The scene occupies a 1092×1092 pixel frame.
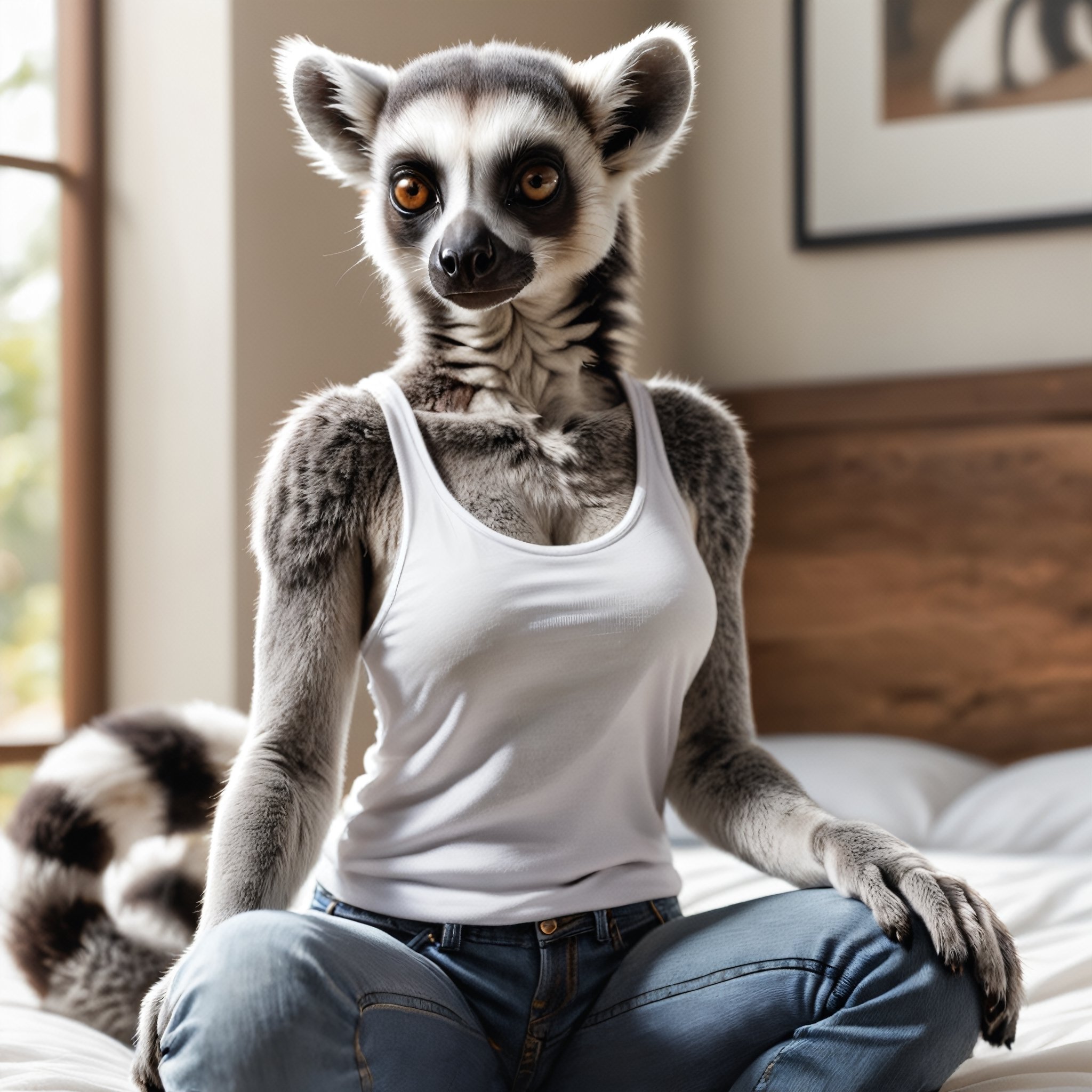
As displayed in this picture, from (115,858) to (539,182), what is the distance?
0.82 metres

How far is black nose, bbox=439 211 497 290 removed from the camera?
94 cm

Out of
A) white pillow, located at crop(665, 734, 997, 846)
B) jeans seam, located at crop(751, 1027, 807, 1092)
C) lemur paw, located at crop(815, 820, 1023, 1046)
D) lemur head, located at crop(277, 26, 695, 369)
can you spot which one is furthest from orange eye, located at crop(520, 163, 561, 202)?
white pillow, located at crop(665, 734, 997, 846)

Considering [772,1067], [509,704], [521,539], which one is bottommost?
[772,1067]

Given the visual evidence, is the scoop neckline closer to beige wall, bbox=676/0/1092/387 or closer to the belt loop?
the belt loop

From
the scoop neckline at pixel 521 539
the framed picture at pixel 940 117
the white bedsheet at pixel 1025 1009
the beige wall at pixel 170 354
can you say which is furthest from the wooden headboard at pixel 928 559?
the scoop neckline at pixel 521 539

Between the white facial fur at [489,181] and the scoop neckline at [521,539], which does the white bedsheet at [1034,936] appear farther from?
the white facial fur at [489,181]

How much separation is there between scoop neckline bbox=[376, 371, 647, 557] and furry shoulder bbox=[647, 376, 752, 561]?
0.05 m

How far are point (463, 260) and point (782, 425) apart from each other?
7.12ft

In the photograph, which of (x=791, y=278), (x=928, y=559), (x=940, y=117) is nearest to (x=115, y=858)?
(x=928, y=559)

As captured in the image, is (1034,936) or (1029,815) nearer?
(1034,936)

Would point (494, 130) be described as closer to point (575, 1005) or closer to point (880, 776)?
point (575, 1005)

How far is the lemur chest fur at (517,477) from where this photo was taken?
1.00 meters

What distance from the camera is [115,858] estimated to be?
1355 millimetres

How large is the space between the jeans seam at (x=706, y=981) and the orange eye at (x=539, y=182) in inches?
22.8
